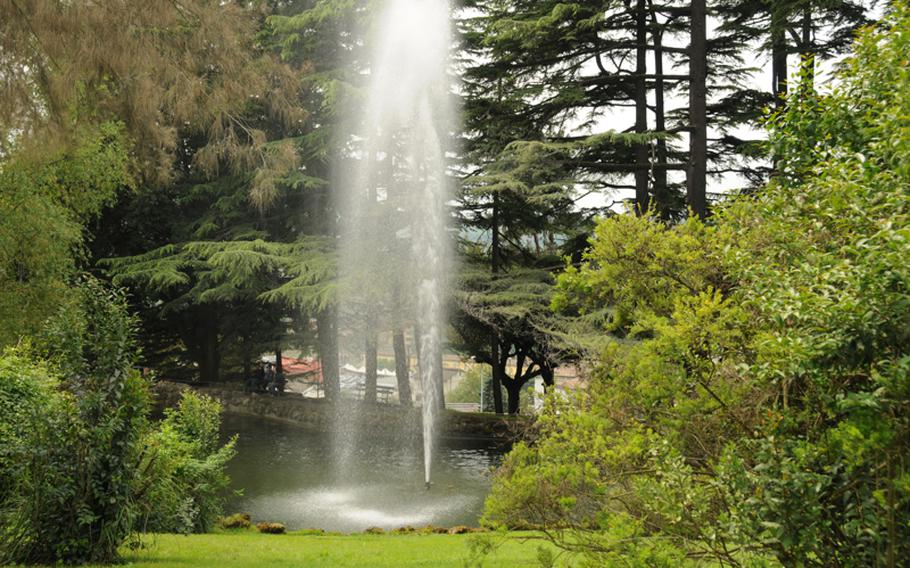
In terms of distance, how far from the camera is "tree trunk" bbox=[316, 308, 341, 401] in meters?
21.3

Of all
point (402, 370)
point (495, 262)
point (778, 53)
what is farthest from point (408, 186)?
point (778, 53)

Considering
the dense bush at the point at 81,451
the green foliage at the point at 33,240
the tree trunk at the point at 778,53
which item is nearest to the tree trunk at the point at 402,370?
the green foliage at the point at 33,240

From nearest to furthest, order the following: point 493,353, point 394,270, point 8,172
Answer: point 8,172, point 394,270, point 493,353

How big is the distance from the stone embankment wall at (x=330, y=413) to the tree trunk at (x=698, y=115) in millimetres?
6404

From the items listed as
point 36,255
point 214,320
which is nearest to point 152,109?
point 36,255

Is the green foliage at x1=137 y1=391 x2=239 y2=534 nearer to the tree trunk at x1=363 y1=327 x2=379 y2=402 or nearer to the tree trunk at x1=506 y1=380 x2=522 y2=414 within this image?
the tree trunk at x1=363 y1=327 x2=379 y2=402

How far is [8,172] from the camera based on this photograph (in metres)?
14.4

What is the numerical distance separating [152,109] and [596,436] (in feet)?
20.6

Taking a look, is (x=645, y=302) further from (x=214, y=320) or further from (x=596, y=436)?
(x=214, y=320)

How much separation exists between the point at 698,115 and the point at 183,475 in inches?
450

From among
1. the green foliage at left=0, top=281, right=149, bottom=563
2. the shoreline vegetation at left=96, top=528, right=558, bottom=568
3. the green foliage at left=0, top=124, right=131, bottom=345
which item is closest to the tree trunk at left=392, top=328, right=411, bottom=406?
the green foliage at left=0, top=124, right=131, bottom=345

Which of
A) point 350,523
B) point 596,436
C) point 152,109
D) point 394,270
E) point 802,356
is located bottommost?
point 350,523

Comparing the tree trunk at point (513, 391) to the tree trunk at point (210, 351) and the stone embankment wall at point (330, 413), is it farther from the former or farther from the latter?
the tree trunk at point (210, 351)

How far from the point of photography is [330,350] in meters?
22.4
